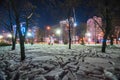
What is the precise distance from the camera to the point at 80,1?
22.3m

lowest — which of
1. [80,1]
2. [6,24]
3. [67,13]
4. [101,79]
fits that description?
[101,79]

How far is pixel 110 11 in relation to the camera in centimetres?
1769

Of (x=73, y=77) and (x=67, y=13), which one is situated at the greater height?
(x=67, y=13)

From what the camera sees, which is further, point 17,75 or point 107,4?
point 107,4

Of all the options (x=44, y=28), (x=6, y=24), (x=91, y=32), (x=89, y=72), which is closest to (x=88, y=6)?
(x=6, y=24)

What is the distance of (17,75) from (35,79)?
1125 millimetres

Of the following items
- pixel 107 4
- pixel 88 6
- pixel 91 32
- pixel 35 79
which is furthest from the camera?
pixel 91 32

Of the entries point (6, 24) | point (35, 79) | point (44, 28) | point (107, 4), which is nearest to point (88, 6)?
point (107, 4)

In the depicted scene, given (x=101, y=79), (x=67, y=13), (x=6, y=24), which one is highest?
(x=67, y=13)

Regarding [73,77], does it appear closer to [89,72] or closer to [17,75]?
[89,72]

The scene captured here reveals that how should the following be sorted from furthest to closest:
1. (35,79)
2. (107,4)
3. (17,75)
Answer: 1. (107,4)
2. (17,75)
3. (35,79)

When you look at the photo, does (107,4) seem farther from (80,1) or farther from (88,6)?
(80,1)

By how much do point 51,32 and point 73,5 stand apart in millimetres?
76908

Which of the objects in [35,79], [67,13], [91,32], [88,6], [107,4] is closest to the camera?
[35,79]
